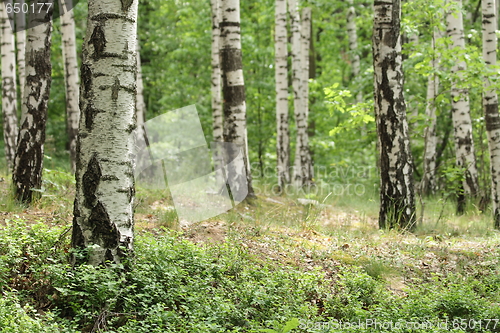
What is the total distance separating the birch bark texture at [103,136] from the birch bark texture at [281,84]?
843 cm

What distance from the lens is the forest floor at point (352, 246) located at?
4.61 m

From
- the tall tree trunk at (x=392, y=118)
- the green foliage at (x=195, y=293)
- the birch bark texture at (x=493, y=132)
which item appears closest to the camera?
the green foliage at (x=195, y=293)

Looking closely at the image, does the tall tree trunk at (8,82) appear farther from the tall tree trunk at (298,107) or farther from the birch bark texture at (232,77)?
the tall tree trunk at (298,107)

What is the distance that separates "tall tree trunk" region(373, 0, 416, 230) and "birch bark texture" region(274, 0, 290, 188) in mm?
4989

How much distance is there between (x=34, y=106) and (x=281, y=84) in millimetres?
7216

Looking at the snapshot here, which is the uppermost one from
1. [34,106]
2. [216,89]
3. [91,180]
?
[216,89]

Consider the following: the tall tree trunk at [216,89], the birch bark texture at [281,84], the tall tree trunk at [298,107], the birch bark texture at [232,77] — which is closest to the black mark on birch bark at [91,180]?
the birch bark texture at [232,77]

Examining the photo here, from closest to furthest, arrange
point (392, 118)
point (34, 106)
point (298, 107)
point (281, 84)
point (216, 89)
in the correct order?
point (34, 106), point (392, 118), point (281, 84), point (216, 89), point (298, 107)

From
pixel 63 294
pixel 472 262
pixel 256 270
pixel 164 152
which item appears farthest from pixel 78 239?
pixel 164 152

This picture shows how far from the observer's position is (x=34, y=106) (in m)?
6.45

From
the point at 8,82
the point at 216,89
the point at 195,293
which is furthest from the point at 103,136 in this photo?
the point at 216,89

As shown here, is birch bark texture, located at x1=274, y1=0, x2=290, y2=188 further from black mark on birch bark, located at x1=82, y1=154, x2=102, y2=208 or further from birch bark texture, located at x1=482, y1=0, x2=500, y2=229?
black mark on birch bark, located at x1=82, y1=154, x2=102, y2=208

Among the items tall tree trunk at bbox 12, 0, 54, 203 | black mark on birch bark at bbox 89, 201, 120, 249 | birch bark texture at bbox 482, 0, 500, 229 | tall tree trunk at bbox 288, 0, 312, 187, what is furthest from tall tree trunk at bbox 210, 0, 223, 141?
black mark on birch bark at bbox 89, 201, 120, 249

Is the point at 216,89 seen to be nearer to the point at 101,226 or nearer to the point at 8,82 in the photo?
the point at 8,82
